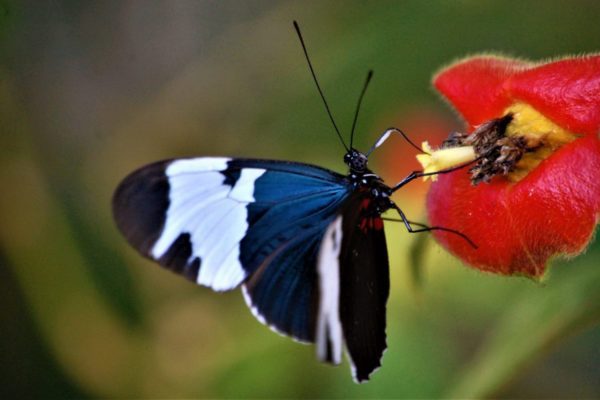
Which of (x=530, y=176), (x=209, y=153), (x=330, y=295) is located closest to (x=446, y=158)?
(x=530, y=176)

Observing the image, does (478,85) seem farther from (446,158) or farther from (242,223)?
(242,223)

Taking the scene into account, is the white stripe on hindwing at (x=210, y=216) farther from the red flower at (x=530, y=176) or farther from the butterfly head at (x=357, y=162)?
the red flower at (x=530, y=176)

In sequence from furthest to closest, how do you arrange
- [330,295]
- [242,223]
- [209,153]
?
[209,153] → [242,223] → [330,295]

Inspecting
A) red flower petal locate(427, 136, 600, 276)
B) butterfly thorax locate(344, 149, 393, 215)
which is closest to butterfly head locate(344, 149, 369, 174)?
butterfly thorax locate(344, 149, 393, 215)

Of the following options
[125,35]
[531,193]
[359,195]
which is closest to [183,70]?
[125,35]

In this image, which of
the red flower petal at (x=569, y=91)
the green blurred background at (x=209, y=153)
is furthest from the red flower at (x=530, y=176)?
the green blurred background at (x=209, y=153)

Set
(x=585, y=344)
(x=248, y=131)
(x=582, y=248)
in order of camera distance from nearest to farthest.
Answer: (x=582, y=248), (x=585, y=344), (x=248, y=131)

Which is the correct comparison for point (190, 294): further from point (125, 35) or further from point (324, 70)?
point (125, 35)
